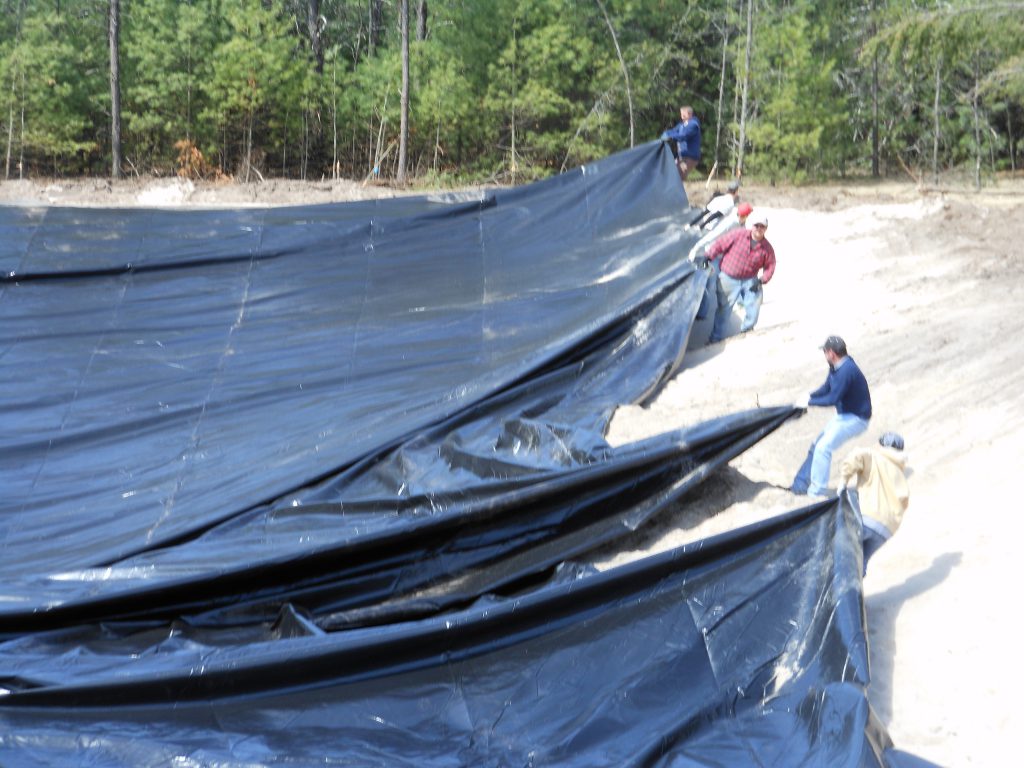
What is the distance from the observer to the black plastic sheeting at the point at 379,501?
4344 millimetres

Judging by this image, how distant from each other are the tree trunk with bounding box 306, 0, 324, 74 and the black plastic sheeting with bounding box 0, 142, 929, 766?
12925 millimetres

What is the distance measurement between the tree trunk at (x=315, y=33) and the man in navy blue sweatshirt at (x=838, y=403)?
1740 cm

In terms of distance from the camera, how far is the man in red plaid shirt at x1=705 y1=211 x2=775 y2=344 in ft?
32.1

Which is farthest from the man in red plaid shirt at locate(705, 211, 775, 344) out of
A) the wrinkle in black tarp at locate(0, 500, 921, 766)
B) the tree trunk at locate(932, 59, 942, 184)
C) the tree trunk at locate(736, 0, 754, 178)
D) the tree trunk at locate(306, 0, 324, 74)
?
the tree trunk at locate(306, 0, 324, 74)

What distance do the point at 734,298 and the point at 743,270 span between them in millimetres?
320

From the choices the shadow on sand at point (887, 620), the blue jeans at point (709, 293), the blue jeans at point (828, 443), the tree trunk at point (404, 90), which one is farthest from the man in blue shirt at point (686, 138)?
the tree trunk at point (404, 90)

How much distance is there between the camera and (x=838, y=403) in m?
6.79

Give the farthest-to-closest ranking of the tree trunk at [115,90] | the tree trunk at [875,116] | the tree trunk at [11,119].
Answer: the tree trunk at [875,116] → the tree trunk at [11,119] → the tree trunk at [115,90]

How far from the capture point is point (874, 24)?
19.5 m

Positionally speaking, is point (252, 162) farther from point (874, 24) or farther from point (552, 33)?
point (874, 24)

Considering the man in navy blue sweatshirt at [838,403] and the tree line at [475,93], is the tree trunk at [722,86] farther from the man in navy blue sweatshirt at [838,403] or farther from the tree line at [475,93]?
the man in navy blue sweatshirt at [838,403]

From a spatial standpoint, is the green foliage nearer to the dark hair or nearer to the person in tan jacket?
the dark hair

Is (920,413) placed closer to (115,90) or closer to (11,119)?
(115,90)

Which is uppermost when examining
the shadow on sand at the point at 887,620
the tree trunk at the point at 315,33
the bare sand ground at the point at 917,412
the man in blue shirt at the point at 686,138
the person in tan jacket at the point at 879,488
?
the tree trunk at the point at 315,33
